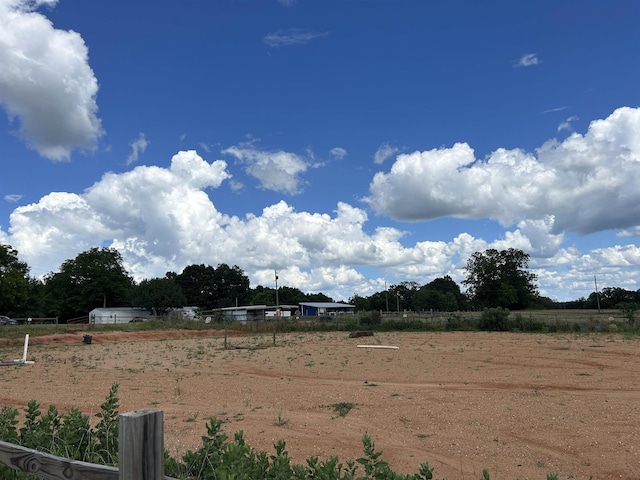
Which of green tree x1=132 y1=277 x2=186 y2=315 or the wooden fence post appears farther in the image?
green tree x1=132 y1=277 x2=186 y2=315

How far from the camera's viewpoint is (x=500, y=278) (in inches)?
3656

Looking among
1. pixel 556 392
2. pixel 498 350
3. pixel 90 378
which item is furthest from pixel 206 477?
pixel 498 350

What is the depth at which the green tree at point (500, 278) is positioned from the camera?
91688mm

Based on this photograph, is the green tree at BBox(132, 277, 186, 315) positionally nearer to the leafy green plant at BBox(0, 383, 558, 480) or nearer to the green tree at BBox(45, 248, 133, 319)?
the green tree at BBox(45, 248, 133, 319)

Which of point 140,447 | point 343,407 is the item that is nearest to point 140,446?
point 140,447

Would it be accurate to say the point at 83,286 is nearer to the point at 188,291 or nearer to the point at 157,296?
the point at 157,296

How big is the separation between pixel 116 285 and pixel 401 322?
2314 inches

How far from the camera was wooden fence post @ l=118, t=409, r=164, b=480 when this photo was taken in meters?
1.89

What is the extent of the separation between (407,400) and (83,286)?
79.2m

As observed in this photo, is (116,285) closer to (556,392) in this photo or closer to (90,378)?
(90,378)

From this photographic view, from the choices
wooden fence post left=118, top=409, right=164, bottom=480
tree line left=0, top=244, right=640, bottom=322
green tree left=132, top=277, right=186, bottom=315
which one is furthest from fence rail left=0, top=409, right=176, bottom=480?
green tree left=132, top=277, right=186, bottom=315

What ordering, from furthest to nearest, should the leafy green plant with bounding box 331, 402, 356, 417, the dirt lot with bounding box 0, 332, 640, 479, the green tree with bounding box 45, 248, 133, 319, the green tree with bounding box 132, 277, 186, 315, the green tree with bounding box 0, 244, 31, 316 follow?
the green tree with bounding box 45, 248, 133, 319 < the green tree with bounding box 132, 277, 186, 315 < the green tree with bounding box 0, 244, 31, 316 < the leafy green plant with bounding box 331, 402, 356, 417 < the dirt lot with bounding box 0, 332, 640, 479

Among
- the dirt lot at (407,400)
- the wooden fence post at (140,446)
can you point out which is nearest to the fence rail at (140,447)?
the wooden fence post at (140,446)

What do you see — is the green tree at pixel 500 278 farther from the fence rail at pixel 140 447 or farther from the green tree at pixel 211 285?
the fence rail at pixel 140 447
